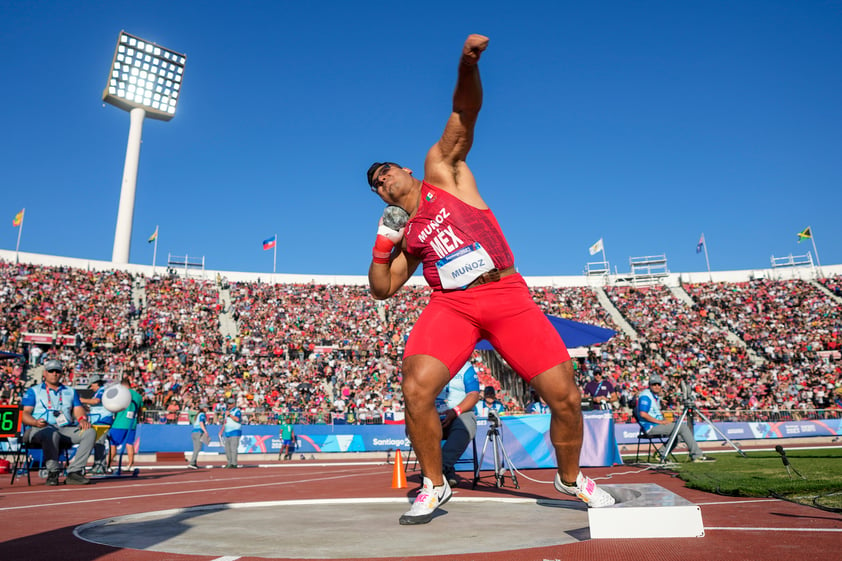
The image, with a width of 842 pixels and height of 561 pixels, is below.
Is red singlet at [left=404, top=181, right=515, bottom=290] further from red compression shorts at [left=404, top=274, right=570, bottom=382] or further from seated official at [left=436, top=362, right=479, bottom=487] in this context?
seated official at [left=436, top=362, right=479, bottom=487]

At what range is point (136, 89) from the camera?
43.4 metres

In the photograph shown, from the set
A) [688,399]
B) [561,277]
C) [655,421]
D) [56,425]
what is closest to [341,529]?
[56,425]

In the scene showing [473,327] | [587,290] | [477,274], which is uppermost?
[587,290]

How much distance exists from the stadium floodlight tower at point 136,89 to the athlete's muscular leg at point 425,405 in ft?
136

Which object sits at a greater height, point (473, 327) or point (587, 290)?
point (587, 290)

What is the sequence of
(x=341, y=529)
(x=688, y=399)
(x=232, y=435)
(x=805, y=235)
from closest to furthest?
(x=341, y=529), (x=688, y=399), (x=232, y=435), (x=805, y=235)

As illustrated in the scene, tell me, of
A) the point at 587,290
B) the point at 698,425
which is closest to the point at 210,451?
the point at 698,425

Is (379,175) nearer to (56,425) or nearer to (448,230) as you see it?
(448,230)

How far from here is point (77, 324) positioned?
27.6 metres

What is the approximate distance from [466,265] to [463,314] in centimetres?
31

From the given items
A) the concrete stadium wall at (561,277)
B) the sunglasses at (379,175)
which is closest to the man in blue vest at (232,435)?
the sunglasses at (379,175)

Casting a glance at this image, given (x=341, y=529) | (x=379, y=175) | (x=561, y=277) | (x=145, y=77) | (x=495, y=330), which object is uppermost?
(x=145, y=77)

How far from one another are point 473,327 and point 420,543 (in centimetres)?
128

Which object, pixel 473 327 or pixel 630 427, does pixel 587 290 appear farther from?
pixel 473 327
